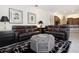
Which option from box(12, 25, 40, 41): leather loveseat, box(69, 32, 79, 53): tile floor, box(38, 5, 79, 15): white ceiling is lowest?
box(69, 32, 79, 53): tile floor

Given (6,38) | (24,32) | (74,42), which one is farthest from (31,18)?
(74,42)

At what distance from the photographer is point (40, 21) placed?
2705mm

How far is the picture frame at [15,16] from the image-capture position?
8.49 ft

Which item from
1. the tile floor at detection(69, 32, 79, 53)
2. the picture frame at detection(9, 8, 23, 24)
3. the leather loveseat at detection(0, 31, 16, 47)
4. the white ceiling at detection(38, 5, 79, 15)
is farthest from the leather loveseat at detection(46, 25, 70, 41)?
the leather loveseat at detection(0, 31, 16, 47)

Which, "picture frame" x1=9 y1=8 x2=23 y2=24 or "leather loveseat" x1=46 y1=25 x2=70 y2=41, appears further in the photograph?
"leather loveseat" x1=46 y1=25 x2=70 y2=41

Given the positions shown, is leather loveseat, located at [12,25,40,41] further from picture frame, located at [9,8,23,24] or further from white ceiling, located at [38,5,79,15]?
white ceiling, located at [38,5,79,15]

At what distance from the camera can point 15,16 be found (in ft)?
8.84

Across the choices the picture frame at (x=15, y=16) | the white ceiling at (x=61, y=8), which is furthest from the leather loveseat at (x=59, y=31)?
the picture frame at (x=15, y=16)

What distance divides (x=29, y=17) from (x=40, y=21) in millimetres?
342

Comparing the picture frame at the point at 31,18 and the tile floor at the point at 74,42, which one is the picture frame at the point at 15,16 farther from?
the tile floor at the point at 74,42

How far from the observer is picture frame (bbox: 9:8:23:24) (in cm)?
259

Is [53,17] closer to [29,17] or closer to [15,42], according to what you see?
[29,17]

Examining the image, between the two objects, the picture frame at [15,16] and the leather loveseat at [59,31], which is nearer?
the picture frame at [15,16]

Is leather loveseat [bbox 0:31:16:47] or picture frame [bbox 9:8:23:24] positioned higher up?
picture frame [bbox 9:8:23:24]
